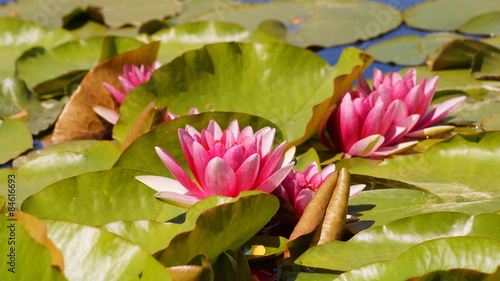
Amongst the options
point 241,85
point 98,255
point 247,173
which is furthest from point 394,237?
point 241,85

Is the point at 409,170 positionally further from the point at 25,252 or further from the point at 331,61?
the point at 331,61

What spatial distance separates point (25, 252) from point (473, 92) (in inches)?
90.0

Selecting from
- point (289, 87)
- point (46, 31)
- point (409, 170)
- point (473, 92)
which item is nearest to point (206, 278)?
point (409, 170)

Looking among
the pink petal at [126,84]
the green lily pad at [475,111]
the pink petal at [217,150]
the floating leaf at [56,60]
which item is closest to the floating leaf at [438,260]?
the pink petal at [217,150]

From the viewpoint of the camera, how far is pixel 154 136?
6.17ft

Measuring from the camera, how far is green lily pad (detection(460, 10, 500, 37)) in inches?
149

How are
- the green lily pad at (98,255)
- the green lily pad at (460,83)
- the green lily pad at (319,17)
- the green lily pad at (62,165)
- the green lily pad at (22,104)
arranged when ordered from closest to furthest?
1. the green lily pad at (98,255)
2. the green lily pad at (62,165)
3. the green lily pad at (460,83)
4. the green lily pad at (22,104)
5. the green lily pad at (319,17)

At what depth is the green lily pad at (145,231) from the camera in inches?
57.2

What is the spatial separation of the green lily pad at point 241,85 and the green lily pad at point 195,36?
91cm

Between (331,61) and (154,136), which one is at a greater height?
(154,136)

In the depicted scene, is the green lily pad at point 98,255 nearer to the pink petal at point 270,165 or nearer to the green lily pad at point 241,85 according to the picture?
the pink petal at point 270,165

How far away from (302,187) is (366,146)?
1.59 ft

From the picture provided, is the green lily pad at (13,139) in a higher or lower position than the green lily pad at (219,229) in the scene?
lower

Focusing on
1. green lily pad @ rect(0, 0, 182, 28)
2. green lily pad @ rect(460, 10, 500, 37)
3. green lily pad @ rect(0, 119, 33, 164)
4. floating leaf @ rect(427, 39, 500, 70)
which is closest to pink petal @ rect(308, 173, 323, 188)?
green lily pad @ rect(0, 119, 33, 164)
